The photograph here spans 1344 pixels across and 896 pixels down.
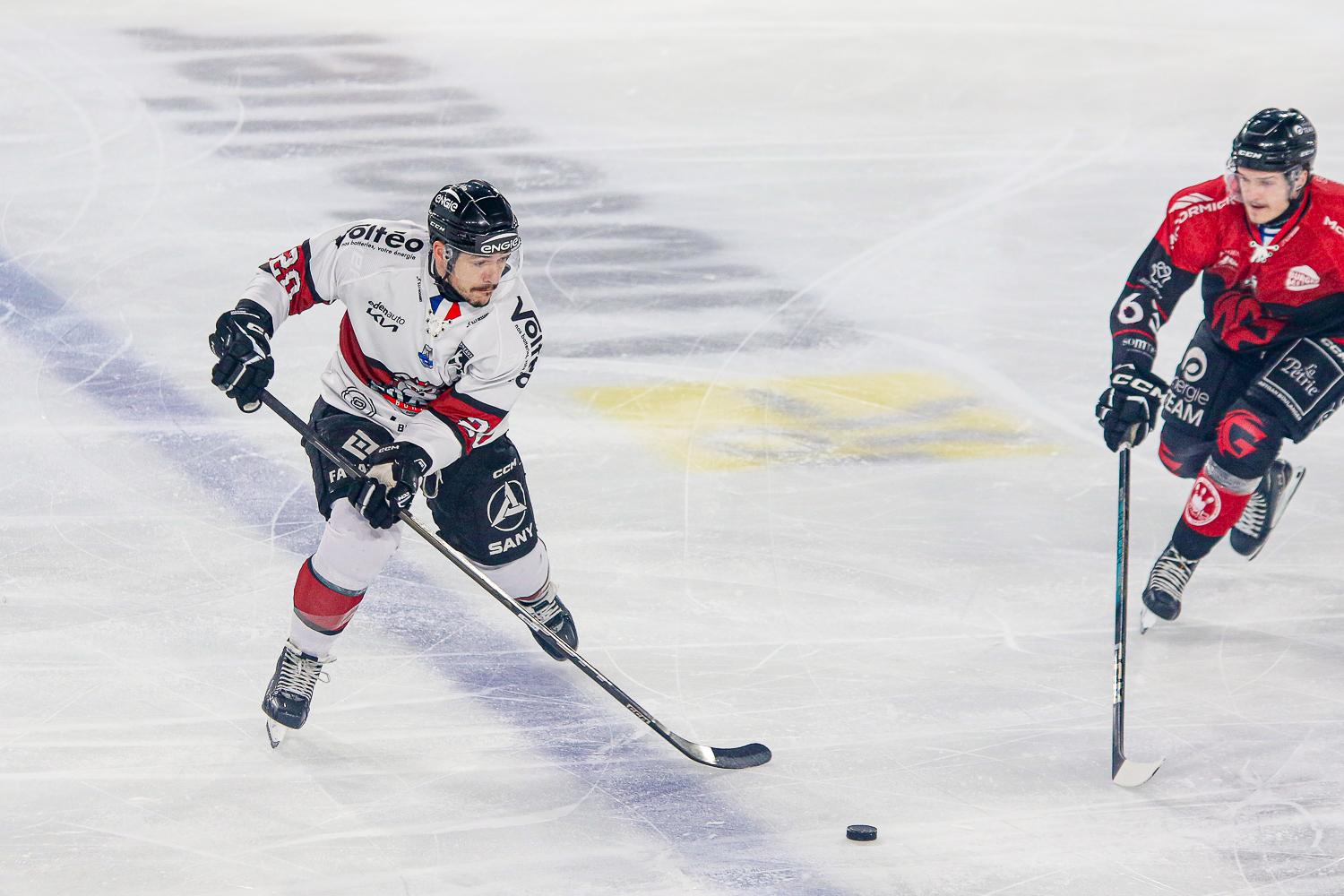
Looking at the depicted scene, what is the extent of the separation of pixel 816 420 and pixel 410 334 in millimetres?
1992

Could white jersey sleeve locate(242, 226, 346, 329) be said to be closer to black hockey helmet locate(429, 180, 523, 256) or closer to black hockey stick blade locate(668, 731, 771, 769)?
black hockey helmet locate(429, 180, 523, 256)

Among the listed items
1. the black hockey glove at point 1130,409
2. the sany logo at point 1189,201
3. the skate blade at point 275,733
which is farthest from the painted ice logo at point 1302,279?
the skate blade at point 275,733

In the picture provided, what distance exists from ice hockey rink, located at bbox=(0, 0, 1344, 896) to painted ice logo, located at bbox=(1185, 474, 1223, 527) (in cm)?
27

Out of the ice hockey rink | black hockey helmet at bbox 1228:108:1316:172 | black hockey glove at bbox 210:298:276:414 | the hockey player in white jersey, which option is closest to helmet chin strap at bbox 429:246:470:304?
the hockey player in white jersey

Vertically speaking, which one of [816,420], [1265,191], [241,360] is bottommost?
[816,420]

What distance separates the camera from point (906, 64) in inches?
327

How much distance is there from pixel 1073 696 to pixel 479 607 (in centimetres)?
144

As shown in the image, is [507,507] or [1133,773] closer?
[1133,773]

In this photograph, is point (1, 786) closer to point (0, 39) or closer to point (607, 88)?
point (607, 88)

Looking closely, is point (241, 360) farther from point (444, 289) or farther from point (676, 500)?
point (676, 500)

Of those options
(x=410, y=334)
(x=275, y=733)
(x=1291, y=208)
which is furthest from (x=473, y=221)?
(x=1291, y=208)

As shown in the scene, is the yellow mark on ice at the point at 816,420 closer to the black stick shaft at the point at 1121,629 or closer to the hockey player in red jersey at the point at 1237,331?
the hockey player in red jersey at the point at 1237,331

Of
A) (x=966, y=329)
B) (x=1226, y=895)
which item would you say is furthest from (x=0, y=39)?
(x=1226, y=895)

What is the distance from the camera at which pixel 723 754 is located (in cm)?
347
